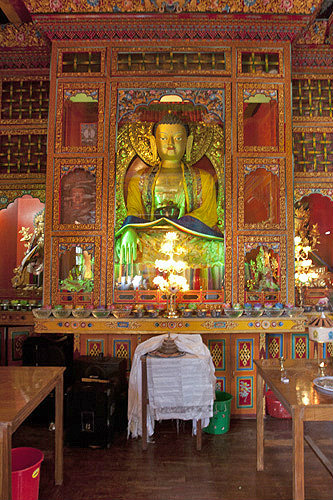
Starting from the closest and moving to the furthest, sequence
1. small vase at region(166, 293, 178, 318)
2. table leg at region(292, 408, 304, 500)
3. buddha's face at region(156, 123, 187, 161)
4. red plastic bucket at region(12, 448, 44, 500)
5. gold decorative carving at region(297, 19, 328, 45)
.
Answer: table leg at region(292, 408, 304, 500), red plastic bucket at region(12, 448, 44, 500), small vase at region(166, 293, 178, 318), gold decorative carving at region(297, 19, 328, 45), buddha's face at region(156, 123, 187, 161)

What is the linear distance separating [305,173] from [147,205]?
7.51 feet

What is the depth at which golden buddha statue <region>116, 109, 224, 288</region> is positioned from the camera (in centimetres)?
539

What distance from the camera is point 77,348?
188 inches

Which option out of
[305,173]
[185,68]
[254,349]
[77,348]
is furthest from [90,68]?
[254,349]

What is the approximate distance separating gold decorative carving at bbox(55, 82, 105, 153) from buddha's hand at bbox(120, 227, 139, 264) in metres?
1.19

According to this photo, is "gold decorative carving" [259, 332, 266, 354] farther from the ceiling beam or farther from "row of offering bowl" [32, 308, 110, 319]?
the ceiling beam

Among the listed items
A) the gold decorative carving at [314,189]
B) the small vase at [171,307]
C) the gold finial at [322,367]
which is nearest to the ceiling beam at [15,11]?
the small vase at [171,307]

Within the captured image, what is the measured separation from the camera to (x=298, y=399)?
7.95 ft

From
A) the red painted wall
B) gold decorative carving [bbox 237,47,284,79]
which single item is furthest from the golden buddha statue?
the red painted wall

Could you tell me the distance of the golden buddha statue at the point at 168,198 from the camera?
5.39 m

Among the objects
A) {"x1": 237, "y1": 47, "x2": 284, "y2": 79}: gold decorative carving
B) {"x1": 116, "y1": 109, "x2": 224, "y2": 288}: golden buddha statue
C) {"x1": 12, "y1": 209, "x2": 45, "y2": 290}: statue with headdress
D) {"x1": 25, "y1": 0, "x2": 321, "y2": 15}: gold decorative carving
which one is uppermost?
{"x1": 25, "y1": 0, "x2": 321, "y2": 15}: gold decorative carving

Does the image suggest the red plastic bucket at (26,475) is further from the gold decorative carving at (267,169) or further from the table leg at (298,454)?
the gold decorative carving at (267,169)

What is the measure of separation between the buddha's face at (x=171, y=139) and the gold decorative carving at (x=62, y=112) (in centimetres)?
106

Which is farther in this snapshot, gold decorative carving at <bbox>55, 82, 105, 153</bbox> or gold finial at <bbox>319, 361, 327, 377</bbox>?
gold decorative carving at <bbox>55, 82, 105, 153</bbox>
